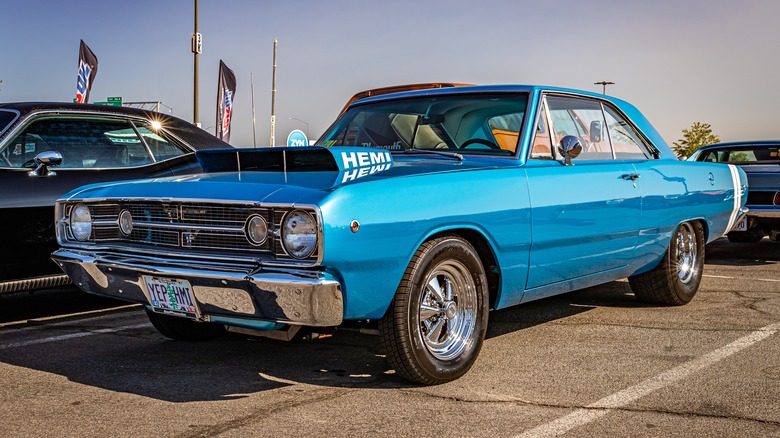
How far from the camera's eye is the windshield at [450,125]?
16.7ft

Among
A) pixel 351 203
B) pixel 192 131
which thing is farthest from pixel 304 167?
pixel 192 131

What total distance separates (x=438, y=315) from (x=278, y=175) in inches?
41.3

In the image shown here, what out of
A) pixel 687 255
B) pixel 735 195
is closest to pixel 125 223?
pixel 687 255

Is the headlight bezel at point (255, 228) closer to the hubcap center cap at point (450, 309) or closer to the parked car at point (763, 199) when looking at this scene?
the hubcap center cap at point (450, 309)

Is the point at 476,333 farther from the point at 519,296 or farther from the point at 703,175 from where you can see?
the point at 703,175

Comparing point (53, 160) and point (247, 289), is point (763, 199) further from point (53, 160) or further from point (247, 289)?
point (247, 289)

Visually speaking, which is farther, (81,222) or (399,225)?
(81,222)

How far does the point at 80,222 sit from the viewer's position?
14.9 ft

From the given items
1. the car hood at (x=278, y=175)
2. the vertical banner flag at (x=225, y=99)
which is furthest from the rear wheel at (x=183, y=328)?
the vertical banner flag at (x=225, y=99)

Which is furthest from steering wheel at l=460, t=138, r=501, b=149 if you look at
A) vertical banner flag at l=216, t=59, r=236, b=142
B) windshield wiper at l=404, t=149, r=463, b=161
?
vertical banner flag at l=216, t=59, r=236, b=142

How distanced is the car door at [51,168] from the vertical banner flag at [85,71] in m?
20.9

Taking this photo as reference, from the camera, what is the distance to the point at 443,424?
11.6ft

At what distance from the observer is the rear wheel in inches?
200

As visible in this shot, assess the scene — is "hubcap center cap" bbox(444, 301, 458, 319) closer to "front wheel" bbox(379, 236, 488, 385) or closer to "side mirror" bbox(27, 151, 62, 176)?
"front wheel" bbox(379, 236, 488, 385)
